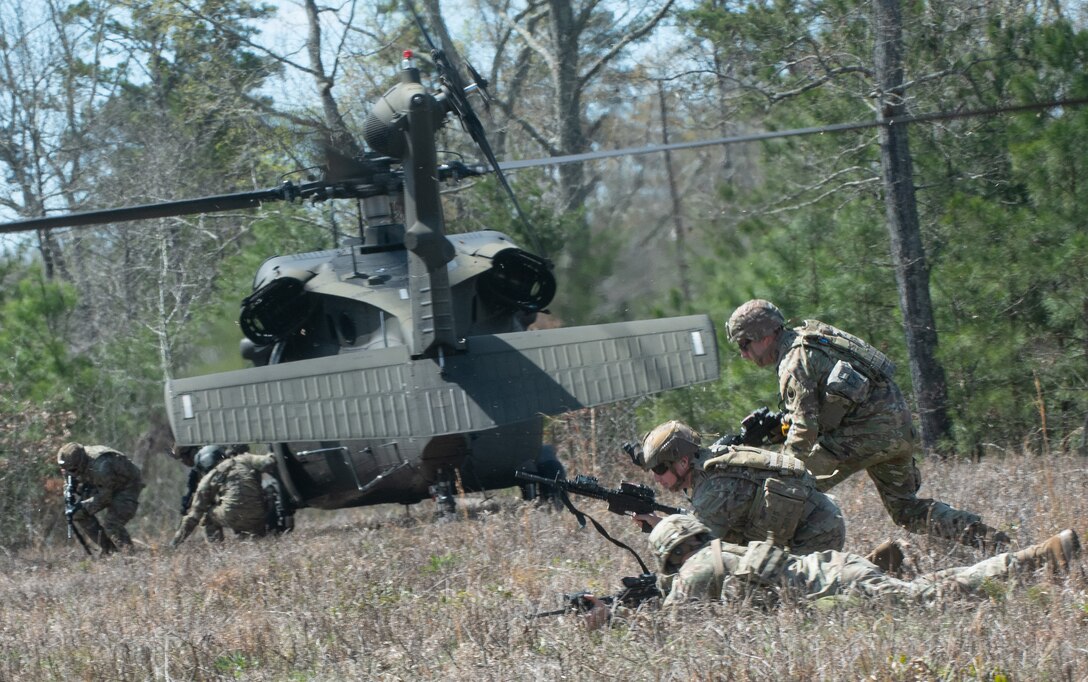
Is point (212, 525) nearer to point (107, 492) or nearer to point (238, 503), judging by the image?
point (238, 503)

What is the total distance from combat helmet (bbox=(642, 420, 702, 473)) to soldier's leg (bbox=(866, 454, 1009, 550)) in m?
1.42

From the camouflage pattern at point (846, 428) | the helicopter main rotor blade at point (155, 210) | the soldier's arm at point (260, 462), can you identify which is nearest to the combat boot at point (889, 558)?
the camouflage pattern at point (846, 428)

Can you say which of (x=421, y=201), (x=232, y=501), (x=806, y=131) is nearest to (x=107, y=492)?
(x=232, y=501)

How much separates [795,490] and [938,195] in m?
7.53

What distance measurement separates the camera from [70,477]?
469 inches

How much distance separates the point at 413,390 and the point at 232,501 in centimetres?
300

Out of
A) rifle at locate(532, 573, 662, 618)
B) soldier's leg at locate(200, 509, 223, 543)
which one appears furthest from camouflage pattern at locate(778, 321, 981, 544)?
soldier's leg at locate(200, 509, 223, 543)

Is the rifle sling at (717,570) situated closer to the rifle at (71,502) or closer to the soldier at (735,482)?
the soldier at (735,482)

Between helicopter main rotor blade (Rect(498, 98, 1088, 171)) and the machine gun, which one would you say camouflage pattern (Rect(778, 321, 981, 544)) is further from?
helicopter main rotor blade (Rect(498, 98, 1088, 171))

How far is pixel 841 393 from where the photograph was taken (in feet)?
19.6

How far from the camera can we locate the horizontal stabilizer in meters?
8.83

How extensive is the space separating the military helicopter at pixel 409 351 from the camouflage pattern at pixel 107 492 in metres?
2.04

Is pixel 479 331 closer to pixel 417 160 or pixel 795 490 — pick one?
pixel 417 160

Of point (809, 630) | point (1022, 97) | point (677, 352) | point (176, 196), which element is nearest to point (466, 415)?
point (677, 352)
